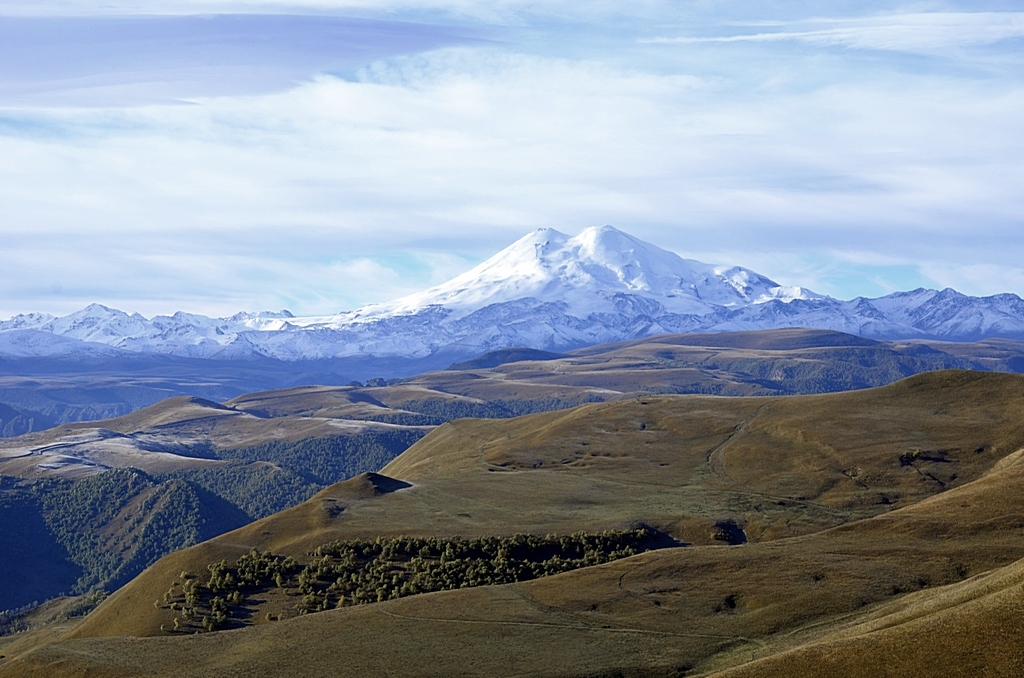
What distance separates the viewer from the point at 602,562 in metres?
125

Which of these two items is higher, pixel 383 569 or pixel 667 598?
pixel 667 598

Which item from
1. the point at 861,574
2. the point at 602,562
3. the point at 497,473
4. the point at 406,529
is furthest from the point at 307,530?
the point at 861,574

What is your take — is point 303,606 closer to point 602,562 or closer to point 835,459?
point 602,562

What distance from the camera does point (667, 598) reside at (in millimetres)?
99688

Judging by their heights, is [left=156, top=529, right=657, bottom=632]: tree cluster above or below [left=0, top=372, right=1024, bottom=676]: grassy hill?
below

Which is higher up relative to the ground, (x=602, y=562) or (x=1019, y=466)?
(x=1019, y=466)

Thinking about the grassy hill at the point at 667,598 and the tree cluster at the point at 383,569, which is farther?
the tree cluster at the point at 383,569

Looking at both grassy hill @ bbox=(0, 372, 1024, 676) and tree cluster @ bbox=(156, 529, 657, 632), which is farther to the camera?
tree cluster @ bbox=(156, 529, 657, 632)

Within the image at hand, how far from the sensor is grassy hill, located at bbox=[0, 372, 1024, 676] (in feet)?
241

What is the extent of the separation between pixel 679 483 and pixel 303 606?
3467 inches

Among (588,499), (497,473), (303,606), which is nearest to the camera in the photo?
(303,606)

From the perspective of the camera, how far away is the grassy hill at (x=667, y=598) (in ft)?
241

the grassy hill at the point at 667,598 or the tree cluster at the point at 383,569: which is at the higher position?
the grassy hill at the point at 667,598

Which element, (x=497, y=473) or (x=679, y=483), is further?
(x=497, y=473)
